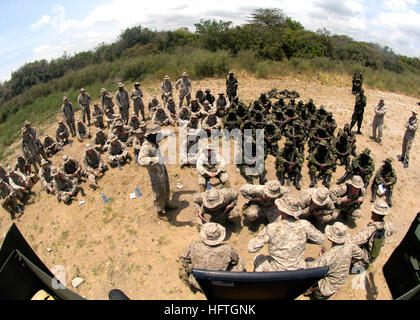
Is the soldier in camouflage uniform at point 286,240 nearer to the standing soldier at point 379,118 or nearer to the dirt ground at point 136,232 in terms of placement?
the dirt ground at point 136,232

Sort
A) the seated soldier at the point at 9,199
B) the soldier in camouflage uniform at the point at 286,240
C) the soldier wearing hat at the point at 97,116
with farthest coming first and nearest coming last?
the soldier wearing hat at the point at 97,116 < the seated soldier at the point at 9,199 < the soldier in camouflage uniform at the point at 286,240

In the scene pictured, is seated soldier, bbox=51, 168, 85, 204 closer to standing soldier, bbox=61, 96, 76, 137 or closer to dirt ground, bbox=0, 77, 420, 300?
dirt ground, bbox=0, 77, 420, 300

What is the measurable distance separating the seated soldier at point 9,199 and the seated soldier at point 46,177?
91 centimetres

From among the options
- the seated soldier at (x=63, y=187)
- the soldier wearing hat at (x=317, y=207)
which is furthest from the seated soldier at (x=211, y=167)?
the seated soldier at (x=63, y=187)

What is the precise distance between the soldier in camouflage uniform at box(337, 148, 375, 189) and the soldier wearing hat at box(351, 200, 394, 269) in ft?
8.83

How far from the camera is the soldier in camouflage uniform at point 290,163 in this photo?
8.03 metres

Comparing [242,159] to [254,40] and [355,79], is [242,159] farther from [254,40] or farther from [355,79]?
[254,40]

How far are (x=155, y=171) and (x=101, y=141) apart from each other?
18.1ft

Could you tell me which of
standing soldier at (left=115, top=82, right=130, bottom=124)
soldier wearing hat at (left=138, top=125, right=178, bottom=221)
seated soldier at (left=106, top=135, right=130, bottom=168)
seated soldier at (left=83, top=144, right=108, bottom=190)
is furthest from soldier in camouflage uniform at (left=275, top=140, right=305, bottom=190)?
standing soldier at (left=115, top=82, right=130, bottom=124)

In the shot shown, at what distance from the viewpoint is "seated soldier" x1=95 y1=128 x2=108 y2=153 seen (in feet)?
34.3

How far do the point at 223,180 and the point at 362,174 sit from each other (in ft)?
14.1

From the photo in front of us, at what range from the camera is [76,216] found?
7.73 metres

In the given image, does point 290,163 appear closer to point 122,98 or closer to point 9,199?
point 122,98

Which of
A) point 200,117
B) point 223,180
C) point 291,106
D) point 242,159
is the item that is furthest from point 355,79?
point 223,180
